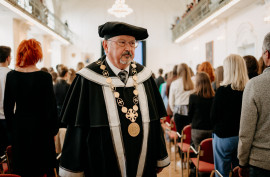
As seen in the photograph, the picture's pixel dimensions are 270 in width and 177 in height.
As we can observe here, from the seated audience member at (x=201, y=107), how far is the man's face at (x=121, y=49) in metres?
2.18

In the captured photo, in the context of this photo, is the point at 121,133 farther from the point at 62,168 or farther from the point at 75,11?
the point at 75,11

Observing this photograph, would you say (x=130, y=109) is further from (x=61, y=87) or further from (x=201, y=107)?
(x=61, y=87)

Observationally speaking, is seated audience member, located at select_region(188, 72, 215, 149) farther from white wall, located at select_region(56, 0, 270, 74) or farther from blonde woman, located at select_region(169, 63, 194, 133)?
white wall, located at select_region(56, 0, 270, 74)

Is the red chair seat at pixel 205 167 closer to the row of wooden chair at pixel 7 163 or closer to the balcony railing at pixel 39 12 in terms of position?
the row of wooden chair at pixel 7 163

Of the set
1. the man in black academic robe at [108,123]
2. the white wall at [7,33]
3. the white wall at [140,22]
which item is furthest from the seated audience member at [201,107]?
the white wall at [140,22]

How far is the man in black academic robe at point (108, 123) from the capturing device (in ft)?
6.07

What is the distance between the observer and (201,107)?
3.87 m

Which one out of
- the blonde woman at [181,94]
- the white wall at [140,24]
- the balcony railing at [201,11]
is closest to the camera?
the blonde woman at [181,94]

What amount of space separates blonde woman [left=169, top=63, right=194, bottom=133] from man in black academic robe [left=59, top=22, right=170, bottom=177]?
2.93 metres

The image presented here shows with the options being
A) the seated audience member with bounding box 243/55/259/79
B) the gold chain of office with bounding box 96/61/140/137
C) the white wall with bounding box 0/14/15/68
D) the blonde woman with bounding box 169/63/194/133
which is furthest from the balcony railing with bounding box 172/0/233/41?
the white wall with bounding box 0/14/15/68

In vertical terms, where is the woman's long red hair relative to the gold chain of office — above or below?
above

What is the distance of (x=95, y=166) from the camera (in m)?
1.86

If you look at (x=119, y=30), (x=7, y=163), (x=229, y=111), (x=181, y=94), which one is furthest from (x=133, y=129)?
(x=181, y=94)

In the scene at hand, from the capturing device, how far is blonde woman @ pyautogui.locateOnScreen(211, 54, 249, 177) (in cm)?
289
